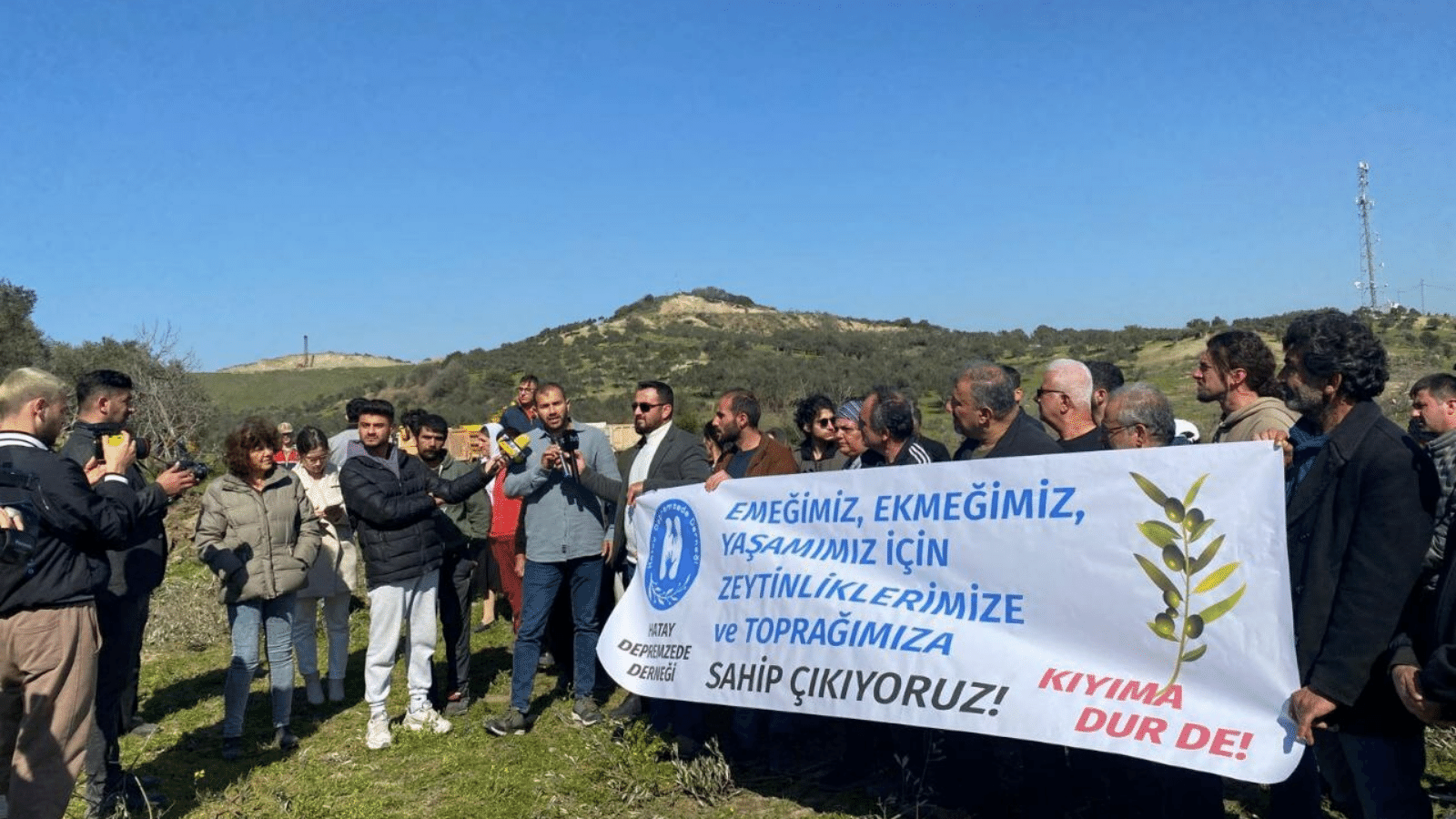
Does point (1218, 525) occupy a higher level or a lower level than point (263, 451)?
lower

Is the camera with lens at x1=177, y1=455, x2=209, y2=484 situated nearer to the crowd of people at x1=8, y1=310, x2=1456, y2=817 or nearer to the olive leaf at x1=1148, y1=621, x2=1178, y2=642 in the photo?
the crowd of people at x1=8, y1=310, x2=1456, y2=817

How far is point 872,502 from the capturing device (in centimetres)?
500

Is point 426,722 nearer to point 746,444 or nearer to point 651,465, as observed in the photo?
point 651,465

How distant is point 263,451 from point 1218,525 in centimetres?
569

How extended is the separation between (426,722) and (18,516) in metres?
3.49

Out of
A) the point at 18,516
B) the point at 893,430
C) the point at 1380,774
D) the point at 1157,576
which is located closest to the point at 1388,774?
the point at 1380,774

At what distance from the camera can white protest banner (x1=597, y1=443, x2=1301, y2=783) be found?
3.70 m

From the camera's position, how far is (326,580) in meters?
8.02

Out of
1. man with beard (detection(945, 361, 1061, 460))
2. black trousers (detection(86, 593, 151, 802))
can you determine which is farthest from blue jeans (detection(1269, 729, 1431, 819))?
black trousers (detection(86, 593, 151, 802))

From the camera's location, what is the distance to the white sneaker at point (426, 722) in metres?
6.98

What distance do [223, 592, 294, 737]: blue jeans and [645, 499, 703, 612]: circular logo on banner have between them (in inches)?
104

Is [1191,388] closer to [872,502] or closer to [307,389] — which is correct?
[872,502]

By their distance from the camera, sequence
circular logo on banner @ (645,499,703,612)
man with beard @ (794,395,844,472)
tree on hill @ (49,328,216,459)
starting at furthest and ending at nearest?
tree on hill @ (49,328,216,459), man with beard @ (794,395,844,472), circular logo on banner @ (645,499,703,612)

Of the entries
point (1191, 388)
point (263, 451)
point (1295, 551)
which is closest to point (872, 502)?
point (1295, 551)
